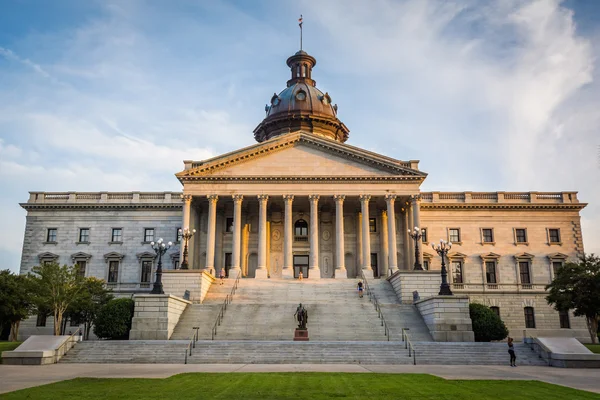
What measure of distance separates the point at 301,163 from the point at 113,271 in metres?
22.6

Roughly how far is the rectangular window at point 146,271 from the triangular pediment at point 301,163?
1080cm

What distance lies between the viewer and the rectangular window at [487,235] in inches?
2281

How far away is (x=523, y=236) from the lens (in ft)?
191

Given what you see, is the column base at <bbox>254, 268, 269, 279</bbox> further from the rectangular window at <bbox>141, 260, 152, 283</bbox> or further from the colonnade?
the rectangular window at <bbox>141, 260, 152, 283</bbox>

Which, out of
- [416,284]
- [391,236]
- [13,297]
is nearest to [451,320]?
[416,284]

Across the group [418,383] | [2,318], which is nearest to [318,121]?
[2,318]

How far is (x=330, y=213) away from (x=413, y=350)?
31101mm

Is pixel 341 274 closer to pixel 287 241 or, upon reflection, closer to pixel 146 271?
pixel 287 241

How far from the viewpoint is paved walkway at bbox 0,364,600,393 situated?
63.2 feet

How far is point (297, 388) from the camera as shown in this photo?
53.7ft

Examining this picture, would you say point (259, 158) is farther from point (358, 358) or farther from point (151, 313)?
point (358, 358)

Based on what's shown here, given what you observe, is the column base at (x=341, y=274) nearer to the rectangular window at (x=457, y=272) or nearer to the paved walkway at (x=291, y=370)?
the rectangular window at (x=457, y=272)

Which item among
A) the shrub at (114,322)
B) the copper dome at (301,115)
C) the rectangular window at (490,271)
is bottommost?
the shrub at (114,322)

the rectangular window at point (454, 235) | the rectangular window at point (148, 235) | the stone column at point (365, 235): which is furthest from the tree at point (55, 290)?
the rectangular window at point (454, 235)
